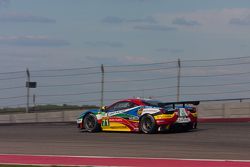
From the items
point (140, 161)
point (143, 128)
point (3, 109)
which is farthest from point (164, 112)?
point (3, 109)

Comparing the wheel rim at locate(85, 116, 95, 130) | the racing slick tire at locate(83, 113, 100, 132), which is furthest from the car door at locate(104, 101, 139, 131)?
the wheel rim at locate(85, 116, 95, 130)

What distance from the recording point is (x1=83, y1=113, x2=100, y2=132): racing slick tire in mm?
20453

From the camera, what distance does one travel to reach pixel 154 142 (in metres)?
16.1

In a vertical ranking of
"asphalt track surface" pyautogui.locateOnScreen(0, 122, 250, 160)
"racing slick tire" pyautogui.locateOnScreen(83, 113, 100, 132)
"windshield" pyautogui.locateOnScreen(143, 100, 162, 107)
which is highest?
"windshield" pyautogui.locateOnScreen(143, 100, 162, 107)

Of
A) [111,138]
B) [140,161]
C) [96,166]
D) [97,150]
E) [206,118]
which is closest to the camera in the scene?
[96,166]

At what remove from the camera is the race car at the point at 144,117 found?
18.6m

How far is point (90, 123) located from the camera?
20.6m

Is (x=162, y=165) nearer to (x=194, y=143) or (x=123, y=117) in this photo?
(x=194, y=143)

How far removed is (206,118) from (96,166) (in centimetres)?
1525

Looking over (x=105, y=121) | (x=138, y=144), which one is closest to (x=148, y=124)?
(x=105, y=121)

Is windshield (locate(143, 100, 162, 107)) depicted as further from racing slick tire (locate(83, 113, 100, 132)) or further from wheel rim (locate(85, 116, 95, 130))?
wheel rim (locate(85, 116, 95, 130))

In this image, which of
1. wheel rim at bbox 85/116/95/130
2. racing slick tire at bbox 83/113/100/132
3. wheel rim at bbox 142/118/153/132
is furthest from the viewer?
wheel rim at bbox 85/116/95/130

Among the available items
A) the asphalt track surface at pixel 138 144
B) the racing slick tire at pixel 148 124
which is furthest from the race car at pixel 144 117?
the asphalt track surface at pixel 138 144

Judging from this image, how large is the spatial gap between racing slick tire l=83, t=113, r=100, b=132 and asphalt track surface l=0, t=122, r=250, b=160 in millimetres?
454
